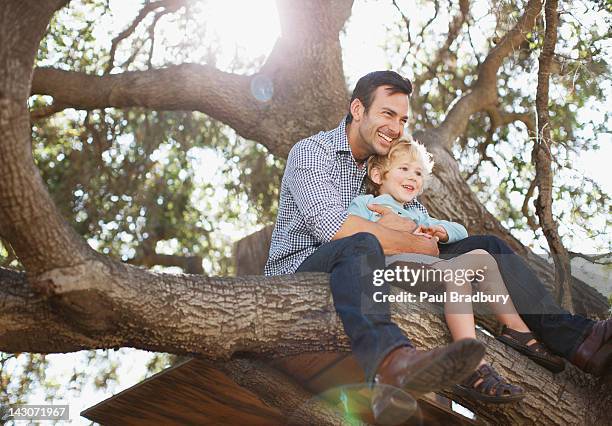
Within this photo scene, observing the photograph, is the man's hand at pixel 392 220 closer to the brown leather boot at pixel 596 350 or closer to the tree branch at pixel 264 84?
the brown leather boot at pixel 596 350

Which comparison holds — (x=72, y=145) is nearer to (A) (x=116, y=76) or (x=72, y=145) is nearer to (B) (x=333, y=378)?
(A) (x=116, y=76)

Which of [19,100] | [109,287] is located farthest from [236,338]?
[19,100]

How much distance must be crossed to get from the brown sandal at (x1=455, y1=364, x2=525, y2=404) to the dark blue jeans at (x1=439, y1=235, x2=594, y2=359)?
56 cm

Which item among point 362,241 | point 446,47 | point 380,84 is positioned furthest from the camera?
point 446,47

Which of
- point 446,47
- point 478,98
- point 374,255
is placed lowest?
point 374,255

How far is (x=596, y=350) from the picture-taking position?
13.6ft

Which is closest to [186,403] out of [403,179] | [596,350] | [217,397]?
[217,397]

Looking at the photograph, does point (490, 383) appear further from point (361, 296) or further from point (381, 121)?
point (381, 121)

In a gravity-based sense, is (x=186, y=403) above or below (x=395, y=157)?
below

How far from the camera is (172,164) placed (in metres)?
9.43

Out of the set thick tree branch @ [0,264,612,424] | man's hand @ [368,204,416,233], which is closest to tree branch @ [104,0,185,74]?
man's hand @ [368,204,416,233]

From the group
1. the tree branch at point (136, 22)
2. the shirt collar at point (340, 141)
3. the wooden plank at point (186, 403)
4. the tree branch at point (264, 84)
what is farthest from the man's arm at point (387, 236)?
the tree branch at point (136, 22)

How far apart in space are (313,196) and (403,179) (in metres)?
0.63

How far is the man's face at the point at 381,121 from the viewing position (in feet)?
16.6
